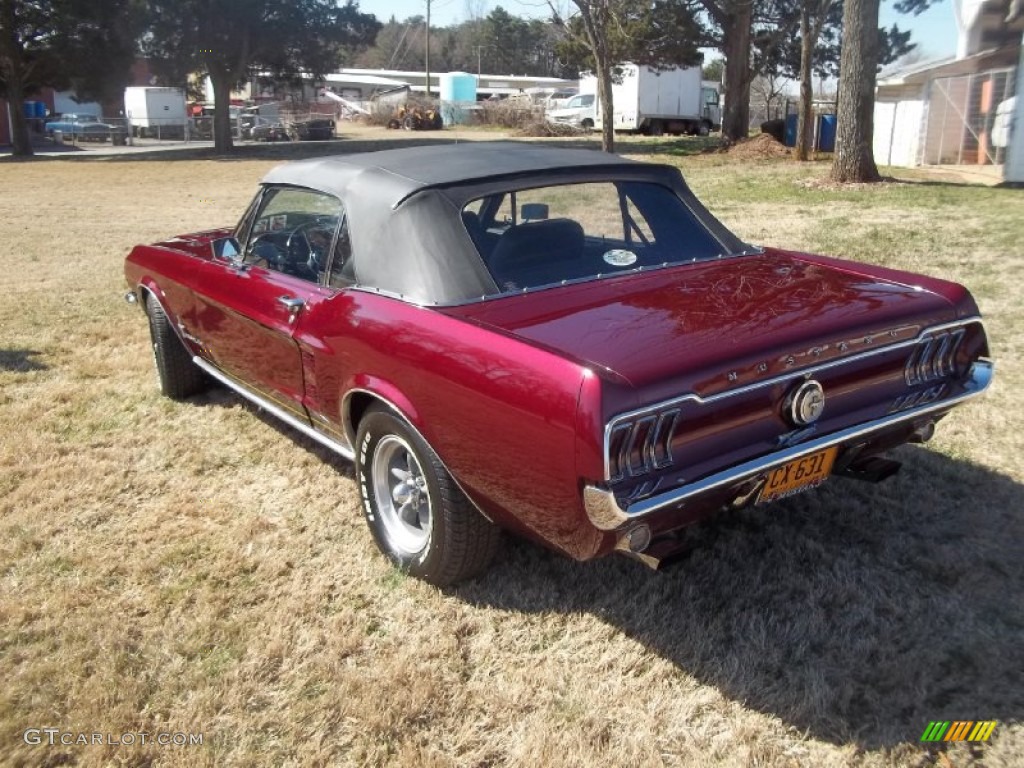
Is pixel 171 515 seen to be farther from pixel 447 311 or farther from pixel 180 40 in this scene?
pixel 180 40

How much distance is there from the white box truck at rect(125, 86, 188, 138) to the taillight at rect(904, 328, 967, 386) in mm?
45055

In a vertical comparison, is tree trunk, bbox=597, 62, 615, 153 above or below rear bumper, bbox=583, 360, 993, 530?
above

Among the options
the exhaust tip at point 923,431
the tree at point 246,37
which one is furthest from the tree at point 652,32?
the exhaust tip at point 923,431

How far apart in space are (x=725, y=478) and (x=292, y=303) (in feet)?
6.42

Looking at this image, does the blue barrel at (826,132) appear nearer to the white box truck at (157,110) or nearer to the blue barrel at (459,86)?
the blue barrel at (459,86)

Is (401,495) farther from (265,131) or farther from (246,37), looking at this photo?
(265,131)

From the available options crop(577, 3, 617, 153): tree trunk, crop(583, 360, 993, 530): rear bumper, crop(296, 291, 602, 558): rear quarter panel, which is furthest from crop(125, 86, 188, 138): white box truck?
crop(583, 360, 993, 530): rear bumper

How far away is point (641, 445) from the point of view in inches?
94.3

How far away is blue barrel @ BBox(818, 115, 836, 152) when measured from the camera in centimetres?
2258

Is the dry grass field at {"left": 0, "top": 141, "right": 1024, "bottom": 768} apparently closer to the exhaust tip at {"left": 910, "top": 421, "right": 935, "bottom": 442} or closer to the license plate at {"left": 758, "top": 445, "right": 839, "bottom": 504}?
the license plate at {"left": 758, "top": 445, "right": 839, "bottom": 504}

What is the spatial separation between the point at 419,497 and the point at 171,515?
1.31 metres

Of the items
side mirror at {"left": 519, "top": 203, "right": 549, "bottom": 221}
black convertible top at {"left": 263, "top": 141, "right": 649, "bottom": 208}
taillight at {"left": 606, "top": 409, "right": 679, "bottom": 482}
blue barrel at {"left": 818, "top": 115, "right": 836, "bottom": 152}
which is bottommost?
taillight at {"left": 606, "top": 409, "right": 679, "bottom": 482}

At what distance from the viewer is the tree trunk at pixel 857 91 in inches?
500

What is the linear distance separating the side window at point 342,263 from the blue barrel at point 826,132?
21623 mm
